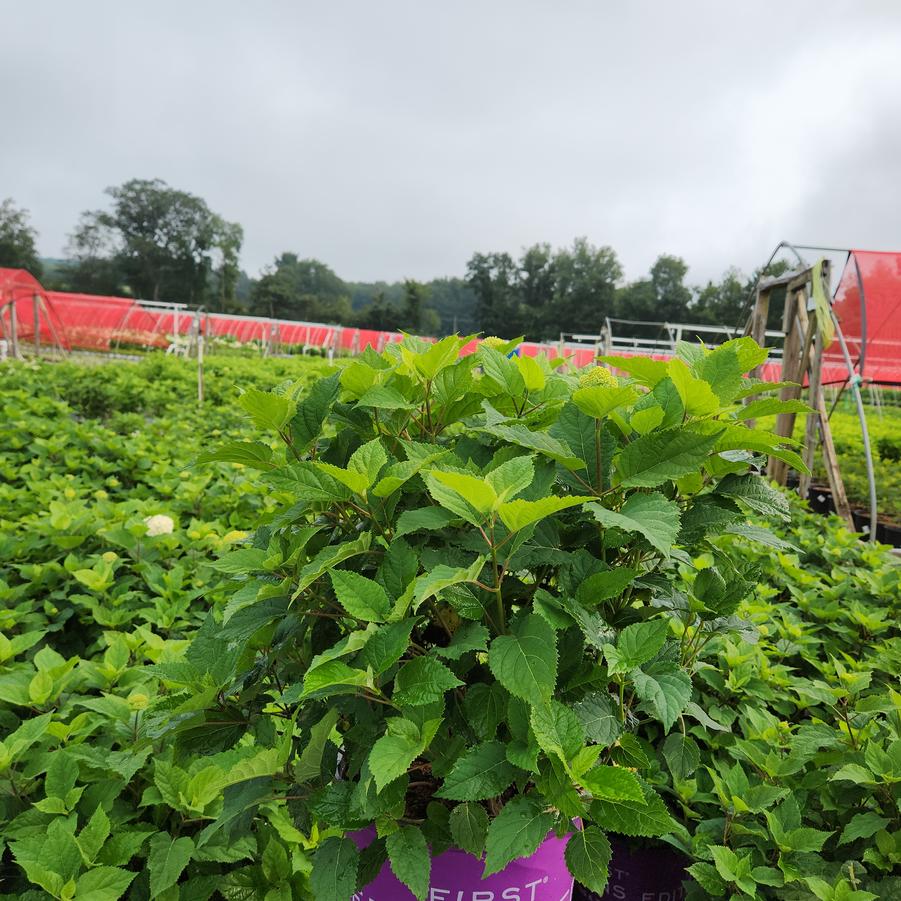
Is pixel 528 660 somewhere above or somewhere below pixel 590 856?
above

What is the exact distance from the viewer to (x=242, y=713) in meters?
1.12

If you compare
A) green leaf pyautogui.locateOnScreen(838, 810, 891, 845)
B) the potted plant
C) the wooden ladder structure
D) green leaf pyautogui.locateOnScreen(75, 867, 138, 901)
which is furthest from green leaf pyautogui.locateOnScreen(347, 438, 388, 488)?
the wooden ladder structure

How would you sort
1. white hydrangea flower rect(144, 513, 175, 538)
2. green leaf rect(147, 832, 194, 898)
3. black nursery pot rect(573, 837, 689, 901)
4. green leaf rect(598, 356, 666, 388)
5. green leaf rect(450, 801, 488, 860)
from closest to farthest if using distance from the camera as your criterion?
green leaf rect(450, 801, 488, 860)
green leaf rect(598, 356, 666, 388)
green leaf rect(147, 832, 194, 898)
black nursery pot rect(573, 837, 689, 901)
white hydrangea flower rect(144, 513, 175, 538)

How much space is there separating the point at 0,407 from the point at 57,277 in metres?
77.9

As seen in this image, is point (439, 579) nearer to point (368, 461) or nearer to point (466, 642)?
point (466, 642)

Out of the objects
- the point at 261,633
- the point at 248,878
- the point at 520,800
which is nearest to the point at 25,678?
the point at 248,878

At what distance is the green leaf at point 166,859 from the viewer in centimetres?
119

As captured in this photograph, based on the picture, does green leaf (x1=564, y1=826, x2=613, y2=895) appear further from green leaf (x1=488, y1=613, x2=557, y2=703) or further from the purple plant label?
green leaf (x1=488, y1=613, x2=557, y2=703)

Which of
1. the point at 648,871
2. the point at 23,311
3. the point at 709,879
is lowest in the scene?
the point at 648,871

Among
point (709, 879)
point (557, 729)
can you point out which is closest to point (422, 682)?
point (557, 729)

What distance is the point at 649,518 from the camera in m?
0.85

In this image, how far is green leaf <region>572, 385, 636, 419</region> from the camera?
2.98 ft

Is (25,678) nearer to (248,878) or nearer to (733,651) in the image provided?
(248,878)

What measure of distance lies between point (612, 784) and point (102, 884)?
0.94m
